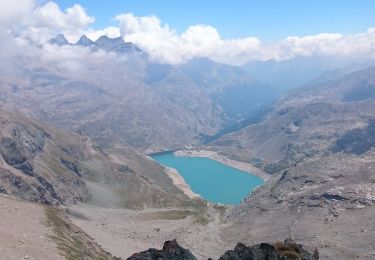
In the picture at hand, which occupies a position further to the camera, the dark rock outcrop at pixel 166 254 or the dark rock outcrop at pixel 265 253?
the dark rock outcrop at pixel 265 253

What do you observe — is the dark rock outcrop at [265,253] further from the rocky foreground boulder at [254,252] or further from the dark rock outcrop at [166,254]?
the dark rock outcrop at [166,254]

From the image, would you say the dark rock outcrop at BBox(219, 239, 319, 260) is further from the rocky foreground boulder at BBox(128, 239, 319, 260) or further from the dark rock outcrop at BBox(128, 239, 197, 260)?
the dark rock outcrop at BBox(128, 239, 197, 260)

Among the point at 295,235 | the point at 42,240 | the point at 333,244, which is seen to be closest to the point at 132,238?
the point at 295,235

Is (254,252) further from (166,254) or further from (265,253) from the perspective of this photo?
(166,254)

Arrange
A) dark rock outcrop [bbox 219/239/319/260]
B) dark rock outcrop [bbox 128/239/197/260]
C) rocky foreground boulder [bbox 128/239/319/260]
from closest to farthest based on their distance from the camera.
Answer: dark rock outcrop [bbox 128/239/197/260] < rocky foreground boulder [bbox 128/239/319/260] < dark rock outcrop [bbox 219/239/319/260]

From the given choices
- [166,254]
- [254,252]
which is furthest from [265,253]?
[166,254]

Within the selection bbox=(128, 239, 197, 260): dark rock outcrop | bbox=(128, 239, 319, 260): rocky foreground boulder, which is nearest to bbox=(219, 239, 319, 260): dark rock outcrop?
bbox=(128, 239, 319, 260): rocky foreground boulder

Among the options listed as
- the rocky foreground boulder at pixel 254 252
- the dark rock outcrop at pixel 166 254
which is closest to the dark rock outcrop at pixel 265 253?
the rocky foreground boulder at pixel 254 252

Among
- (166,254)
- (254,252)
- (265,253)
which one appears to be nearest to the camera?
(166,254)

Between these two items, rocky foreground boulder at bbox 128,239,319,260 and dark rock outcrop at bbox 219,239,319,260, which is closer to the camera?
rocky foreground boulder at bbox 128,239,319,260

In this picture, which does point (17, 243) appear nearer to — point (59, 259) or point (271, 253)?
point (59, 259)

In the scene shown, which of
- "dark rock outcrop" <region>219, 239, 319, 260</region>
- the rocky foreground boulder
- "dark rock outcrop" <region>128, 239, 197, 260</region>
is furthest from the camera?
"dark rock outcrop" <region>219, 239, 319, 260</region>
